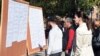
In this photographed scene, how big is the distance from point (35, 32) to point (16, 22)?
196cm

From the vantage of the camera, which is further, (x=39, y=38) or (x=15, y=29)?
(x=39, y=38)

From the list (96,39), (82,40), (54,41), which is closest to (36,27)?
(82,40)

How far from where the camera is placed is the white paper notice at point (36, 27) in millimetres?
6829

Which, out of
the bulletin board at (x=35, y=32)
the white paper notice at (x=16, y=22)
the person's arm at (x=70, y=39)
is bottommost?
the person's arm at (x=70, y=39)

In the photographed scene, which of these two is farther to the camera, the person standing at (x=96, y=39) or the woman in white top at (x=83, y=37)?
the person standing at (x=96, y=39)

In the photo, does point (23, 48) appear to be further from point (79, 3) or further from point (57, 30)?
point (79, 3)

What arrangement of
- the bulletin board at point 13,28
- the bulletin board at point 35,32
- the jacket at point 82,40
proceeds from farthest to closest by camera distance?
the jacket at point 82,40 < the bulletin board at point 35,32 < the bulletin board at point 13,28

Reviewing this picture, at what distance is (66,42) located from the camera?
444 inches

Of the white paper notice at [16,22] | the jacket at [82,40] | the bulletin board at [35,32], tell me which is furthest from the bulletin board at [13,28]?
the jacket at [82,40]

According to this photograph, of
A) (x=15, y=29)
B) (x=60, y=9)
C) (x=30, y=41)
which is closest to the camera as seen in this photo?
(x=15, y=29)

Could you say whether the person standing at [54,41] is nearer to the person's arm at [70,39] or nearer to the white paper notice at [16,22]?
the person's arm at [70,39]

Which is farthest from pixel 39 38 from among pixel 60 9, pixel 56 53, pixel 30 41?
pixel 60 9

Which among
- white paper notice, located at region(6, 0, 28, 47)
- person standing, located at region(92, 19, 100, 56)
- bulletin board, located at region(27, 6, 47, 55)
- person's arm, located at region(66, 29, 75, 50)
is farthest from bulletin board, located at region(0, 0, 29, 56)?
person's arm, located at region(66, 29, 75, 50)

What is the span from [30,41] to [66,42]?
179 inches
